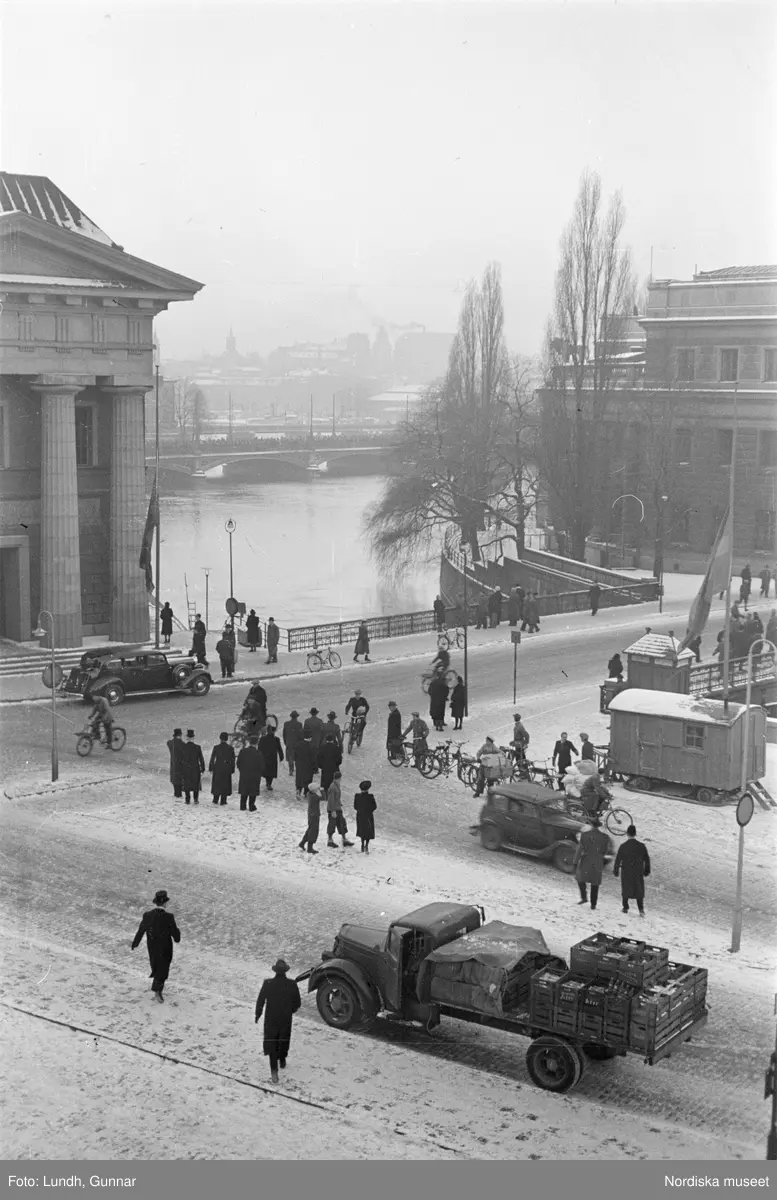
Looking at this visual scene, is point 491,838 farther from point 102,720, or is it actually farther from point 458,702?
point 102,720

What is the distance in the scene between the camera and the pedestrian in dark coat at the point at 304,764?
24.9 meters

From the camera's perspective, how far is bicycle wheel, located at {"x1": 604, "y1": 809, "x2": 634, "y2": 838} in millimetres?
23906

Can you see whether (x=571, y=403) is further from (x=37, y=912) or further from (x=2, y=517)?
(x=37, y=912)

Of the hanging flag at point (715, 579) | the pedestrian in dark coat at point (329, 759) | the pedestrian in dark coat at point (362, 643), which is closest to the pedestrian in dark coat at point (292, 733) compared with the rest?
the pedestrian in dark coat at point (329, 759)

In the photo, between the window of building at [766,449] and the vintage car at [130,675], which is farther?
the window of building at [766,449]

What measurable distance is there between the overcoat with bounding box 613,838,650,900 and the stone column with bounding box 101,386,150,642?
21.7 m

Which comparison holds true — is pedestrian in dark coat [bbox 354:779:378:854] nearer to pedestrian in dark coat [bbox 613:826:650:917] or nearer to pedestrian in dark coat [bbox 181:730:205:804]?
pedestrian in dark coat [bbox 181:730:205:804]

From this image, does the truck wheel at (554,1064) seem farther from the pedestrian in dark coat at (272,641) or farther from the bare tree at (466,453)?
the bare tree at (466,453)

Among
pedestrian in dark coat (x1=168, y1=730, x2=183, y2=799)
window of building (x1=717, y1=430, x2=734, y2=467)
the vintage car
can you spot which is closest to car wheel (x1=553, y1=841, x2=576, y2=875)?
pedestrian in dark coat (x1=168, y1=730, x2=183, y2=799)

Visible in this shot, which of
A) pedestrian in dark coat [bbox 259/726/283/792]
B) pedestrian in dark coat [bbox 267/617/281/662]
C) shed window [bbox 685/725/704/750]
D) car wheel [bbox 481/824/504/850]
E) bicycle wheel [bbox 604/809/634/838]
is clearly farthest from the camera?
pedestrian in dark coat [bbox 267/617/281/662]

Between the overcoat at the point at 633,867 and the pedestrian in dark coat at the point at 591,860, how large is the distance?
0.25 m

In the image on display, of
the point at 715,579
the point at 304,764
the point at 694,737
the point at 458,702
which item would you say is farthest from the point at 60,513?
the point at 694,737

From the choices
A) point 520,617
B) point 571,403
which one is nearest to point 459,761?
point 520,617

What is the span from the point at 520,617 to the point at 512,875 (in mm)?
23915
